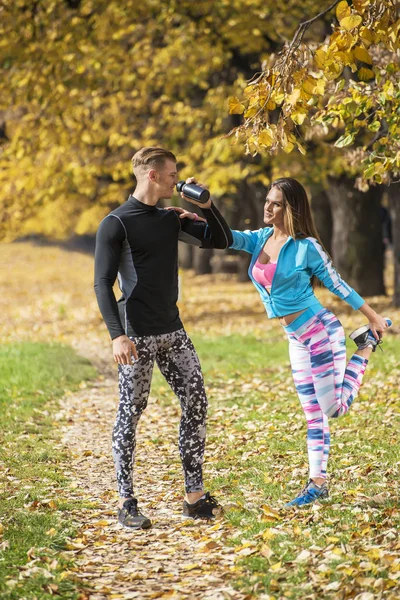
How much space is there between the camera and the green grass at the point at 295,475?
463 centimetres

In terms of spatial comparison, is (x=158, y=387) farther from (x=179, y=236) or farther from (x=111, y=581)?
(x=111, y=581)

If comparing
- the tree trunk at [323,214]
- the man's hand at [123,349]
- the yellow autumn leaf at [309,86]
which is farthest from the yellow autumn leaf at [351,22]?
the tree trunk at [323,214]

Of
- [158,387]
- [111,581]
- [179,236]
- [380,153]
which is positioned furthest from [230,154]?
[111,581]

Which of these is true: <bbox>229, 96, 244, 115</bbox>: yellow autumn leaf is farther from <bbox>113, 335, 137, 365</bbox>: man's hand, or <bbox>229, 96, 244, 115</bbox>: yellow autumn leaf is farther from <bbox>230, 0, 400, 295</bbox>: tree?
<bbox>113, 335, 137, 365</bbox>: man's hand

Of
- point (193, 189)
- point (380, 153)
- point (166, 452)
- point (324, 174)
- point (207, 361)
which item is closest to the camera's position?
point (193, 189)

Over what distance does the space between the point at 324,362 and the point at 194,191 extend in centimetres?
133

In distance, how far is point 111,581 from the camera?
15.7 ft

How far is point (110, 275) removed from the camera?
536cm

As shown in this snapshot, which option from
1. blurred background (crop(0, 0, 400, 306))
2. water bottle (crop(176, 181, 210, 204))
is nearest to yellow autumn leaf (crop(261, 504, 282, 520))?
water bottle (crop(176, 181, 210, 204))

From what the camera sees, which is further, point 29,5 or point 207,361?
point 29,5

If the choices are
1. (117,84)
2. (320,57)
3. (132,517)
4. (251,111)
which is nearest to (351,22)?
(320,57)

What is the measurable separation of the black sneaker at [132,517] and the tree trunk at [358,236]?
48.5ft

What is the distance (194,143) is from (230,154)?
1366mm

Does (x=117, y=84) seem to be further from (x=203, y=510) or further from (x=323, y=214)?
(x=203, y=510)
